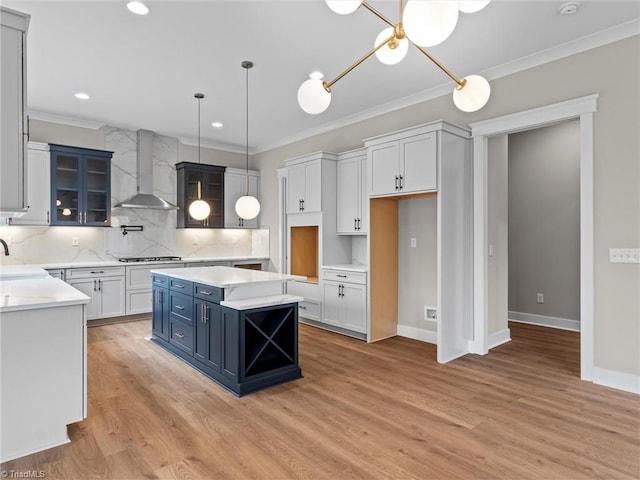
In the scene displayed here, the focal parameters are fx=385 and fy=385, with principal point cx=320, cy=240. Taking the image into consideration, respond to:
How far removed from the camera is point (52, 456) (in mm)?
2211

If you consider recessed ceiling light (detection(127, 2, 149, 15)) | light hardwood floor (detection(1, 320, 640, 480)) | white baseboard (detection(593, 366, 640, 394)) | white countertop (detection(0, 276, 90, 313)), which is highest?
recessed ceiling light (detection(127, 2, 149, 15))

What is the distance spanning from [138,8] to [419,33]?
249cm

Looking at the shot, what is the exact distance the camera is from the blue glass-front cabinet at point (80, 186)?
519cm

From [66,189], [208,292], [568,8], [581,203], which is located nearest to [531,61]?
[568,8]

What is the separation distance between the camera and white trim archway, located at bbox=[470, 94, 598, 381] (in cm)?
331

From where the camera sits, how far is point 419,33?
1.35 m

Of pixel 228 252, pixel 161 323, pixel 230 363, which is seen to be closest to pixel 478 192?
pixel 230 363

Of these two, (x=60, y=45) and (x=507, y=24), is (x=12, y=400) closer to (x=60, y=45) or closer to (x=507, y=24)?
(x=60, y=45)

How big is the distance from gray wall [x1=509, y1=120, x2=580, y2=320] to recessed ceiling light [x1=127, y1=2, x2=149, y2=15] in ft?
16.4

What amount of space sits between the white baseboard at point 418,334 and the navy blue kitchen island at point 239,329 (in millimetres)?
Result: 1843

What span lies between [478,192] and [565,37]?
1.52m

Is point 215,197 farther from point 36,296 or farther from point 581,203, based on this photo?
point 581,203

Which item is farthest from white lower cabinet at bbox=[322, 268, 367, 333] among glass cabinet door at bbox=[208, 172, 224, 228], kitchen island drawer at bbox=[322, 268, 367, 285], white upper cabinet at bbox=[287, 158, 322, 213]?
glass cabinet door at bbox=[208, 172, 224, 228]

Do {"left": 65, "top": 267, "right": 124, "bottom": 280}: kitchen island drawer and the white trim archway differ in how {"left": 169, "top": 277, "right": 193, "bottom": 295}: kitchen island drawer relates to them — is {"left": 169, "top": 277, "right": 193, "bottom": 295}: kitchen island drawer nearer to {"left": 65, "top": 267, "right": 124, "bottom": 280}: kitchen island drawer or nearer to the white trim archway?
{"left": 65, "top": 267, "right": 124, "bottom": 280}: kitchen island drawer
